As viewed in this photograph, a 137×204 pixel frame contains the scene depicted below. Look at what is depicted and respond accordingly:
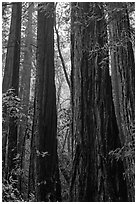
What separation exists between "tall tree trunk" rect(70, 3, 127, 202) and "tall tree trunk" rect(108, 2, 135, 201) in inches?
12.9

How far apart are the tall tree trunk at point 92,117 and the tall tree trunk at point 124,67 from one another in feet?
1.08

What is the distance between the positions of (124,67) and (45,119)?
3.00 m

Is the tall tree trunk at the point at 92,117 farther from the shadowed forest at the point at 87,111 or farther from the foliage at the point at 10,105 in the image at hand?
the foliage at the point at 10,105

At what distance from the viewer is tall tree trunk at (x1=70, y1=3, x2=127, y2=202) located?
5508 millimetres

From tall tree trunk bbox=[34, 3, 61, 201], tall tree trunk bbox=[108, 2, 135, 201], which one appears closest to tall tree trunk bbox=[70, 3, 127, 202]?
tall tree trunk bbox=[108, 2, 135, 201]

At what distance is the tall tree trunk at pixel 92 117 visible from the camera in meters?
5.51

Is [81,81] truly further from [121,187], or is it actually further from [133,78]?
[121,187]

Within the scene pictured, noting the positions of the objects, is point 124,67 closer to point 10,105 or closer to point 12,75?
point 10,105

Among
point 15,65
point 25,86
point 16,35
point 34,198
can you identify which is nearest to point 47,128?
point 34,198

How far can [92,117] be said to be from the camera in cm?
588

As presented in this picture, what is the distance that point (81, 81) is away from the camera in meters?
6.05

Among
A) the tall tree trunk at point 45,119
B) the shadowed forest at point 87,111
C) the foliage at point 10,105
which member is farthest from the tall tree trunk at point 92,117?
the foliage at point 10,105

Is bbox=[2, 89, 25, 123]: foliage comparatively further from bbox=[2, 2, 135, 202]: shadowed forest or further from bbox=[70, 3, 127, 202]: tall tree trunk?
bbox=[70, 3, 127, 202]: tall tree trunk

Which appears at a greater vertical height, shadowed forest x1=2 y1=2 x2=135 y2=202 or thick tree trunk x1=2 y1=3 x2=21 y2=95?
thick tree trunk x1=2 y1=3 x2=21 y2=95
